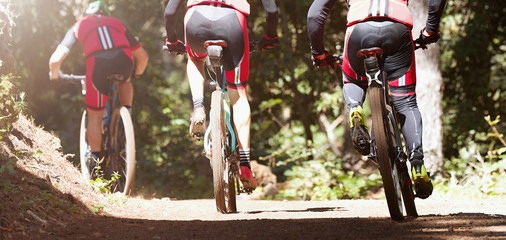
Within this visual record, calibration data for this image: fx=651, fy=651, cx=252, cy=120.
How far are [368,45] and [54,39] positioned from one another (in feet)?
28.1

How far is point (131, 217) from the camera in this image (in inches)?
205

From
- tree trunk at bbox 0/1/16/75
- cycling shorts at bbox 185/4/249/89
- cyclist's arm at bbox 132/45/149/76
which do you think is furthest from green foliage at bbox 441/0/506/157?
tree trunk at bbox 0/1/16/75

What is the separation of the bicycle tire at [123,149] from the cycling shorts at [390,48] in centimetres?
313

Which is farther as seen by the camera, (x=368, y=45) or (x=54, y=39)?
(x=54, y=39)

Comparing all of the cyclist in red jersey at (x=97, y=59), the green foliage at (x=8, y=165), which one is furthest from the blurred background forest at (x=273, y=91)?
the green foliage at (x=8, y=165)

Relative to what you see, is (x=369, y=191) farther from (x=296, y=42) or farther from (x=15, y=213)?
(x=15, y=213)

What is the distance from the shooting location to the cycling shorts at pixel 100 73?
23.4 feet

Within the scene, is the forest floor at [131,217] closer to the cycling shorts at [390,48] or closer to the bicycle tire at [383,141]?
the bicycle tire at [383,141]

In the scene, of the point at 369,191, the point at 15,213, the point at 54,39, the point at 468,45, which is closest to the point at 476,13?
the point at 468,45

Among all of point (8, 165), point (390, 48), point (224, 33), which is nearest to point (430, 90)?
point (224, 33)

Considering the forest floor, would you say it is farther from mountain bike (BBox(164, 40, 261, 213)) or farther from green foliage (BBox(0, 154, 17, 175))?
mountain bike (BBox(164, 40, 261, 213))

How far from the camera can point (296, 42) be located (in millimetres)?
11375

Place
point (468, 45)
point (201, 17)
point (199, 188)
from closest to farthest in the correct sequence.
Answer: point (201, 17) → point (199, 188) → point (468, 45)

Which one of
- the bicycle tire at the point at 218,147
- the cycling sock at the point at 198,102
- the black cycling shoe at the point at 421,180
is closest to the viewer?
the black cycling shoe at the point at 421,180
